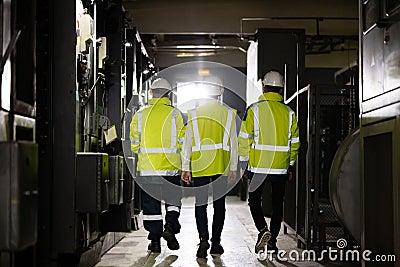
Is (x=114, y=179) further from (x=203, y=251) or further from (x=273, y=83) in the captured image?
(x=273, y=83)

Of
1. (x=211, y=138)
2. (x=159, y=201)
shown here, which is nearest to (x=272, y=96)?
(x=211, y=138)

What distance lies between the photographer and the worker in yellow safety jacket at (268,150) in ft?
20.0

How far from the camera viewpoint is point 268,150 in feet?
20.0

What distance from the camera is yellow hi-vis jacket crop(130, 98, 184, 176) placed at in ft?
20.8

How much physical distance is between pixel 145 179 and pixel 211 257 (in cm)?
95

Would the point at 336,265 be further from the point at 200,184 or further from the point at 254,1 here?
the point at 254,1

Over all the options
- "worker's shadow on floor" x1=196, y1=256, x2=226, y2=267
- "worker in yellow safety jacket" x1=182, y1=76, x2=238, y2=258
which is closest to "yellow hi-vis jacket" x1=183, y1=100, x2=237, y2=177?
"worker in yellow safety jacket" x1=182, y1=76, x2=238, y2=258

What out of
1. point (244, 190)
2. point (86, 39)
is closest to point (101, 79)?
point (86, 39)

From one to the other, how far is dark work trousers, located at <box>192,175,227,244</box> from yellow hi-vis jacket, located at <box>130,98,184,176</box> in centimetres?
32

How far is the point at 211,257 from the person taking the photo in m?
6.09

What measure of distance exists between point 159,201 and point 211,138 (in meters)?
0.80

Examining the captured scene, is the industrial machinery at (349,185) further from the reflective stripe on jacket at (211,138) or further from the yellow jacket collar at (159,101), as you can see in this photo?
the yellow jacket collar at (159,101)

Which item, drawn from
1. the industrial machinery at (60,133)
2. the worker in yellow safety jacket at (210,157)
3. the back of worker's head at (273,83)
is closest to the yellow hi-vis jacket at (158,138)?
the worker in yellow safety jacket at (210,157)

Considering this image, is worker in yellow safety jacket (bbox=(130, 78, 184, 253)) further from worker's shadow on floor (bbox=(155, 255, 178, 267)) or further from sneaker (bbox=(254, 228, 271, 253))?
sneaker (bbox=(254, 228, 271, 253))
